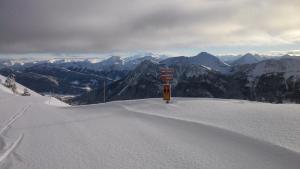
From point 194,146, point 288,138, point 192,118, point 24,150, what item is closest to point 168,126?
point 192,118

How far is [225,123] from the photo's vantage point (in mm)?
8352

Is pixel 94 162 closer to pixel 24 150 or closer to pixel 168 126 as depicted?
pixel 24 150

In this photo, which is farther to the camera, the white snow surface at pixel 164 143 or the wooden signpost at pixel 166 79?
the wooden signpost at pixel 166 79

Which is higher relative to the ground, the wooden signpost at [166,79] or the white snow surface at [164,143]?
the wooden signpost at [166,79]

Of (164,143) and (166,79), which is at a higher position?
(166,79)

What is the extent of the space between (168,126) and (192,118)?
1195 millimetres

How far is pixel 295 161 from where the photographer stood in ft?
16.8

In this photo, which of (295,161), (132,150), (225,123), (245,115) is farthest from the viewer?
(245,115)

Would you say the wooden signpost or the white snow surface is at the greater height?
the wooden signpost

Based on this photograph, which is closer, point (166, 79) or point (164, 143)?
point (164, 143)

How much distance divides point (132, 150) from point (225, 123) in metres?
3.20

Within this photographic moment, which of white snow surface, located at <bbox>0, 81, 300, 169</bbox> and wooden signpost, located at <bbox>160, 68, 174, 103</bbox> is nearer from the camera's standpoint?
white snow surface, located at <bbox>0, 81, 300, 169</bbox>

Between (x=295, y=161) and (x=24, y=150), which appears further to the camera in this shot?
(x=24, y=150)

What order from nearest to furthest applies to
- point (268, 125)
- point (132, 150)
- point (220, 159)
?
point (220, 159) < point (132, 150) < point (268, 125)
